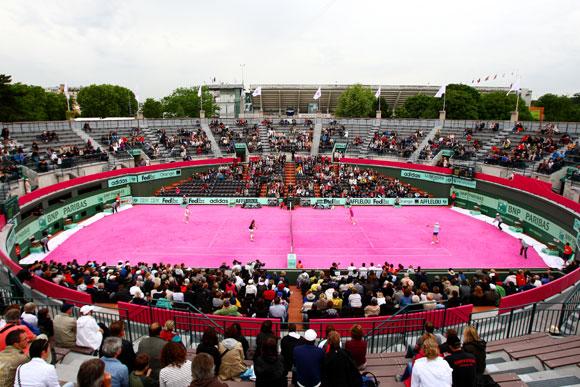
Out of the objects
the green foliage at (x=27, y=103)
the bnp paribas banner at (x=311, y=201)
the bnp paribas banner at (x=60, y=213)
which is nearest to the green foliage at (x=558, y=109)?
the bnp paribas banner at (x=311, y=201)

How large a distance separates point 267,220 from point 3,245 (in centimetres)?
1914

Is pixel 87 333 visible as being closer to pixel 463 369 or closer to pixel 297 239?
pixel 463 369

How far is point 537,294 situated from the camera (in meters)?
14.3

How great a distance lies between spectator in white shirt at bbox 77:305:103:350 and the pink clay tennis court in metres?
14.6

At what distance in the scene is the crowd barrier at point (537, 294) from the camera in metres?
13.5

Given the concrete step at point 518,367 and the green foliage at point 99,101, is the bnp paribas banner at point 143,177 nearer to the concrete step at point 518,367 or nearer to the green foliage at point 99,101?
the concrete step at point 518,367

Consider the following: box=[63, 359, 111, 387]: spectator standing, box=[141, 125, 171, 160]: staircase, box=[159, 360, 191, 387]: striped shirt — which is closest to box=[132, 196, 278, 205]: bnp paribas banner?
box=[141, 125, 171, 160]: staircase

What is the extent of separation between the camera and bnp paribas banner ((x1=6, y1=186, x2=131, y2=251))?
2377 cm

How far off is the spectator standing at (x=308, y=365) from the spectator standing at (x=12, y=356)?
458 cm

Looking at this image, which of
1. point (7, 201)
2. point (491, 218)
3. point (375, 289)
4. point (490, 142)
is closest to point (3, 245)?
point (7, 201)

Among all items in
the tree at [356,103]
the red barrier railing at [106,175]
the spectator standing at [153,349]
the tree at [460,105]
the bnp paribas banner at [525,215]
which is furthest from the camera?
the tree at [356,103]

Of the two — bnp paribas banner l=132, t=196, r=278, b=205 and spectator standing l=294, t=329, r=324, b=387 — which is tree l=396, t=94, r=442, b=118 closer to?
bnp paribas banner l=132, t=196, r=278, b=205

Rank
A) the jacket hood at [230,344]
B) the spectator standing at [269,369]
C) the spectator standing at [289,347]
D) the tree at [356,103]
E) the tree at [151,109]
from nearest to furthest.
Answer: the spectator standing at [269,369], the jacket hood at [230,344], the spectator standing at [289,347], the tree at [356,103], the tree at [151,109]

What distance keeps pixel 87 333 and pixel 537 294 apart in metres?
15.5
